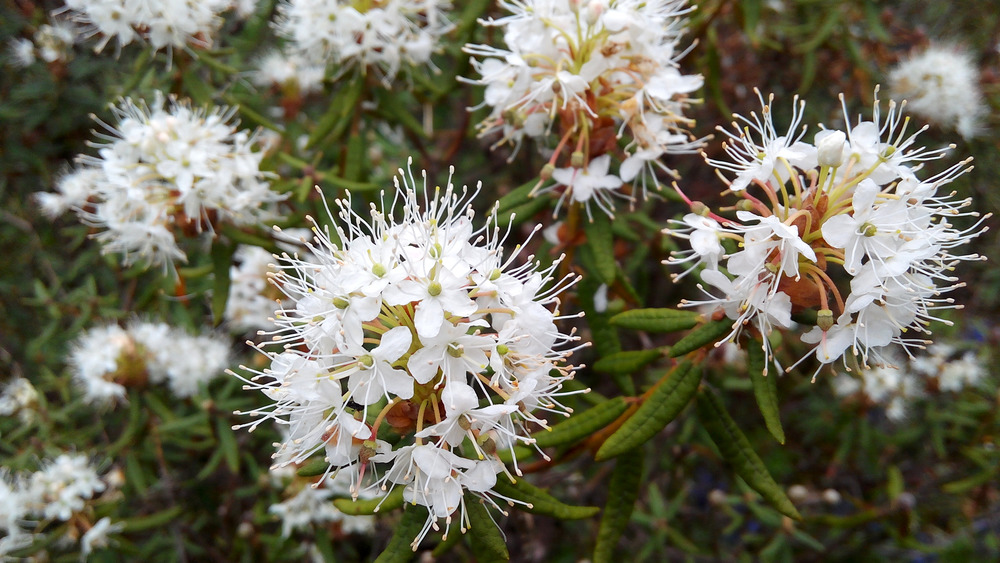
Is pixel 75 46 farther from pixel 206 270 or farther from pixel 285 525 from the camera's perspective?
pixel 285 525

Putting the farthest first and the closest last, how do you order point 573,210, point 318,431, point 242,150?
point 242,150 < point 573,210 < point 318,431

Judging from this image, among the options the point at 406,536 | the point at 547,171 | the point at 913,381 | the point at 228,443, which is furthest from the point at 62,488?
the point at 913,381

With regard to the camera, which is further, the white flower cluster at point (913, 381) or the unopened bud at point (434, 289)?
the white flower cluster at point (913, 381)

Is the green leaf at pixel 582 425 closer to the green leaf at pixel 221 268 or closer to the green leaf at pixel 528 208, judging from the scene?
the green leaf at pixel 528 208

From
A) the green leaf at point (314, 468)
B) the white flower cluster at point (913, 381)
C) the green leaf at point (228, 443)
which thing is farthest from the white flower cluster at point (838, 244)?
the green leaf at point (228, 443)

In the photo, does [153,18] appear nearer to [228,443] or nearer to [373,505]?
[228,443]

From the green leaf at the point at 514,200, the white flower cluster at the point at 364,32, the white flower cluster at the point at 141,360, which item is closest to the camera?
the green leaf at the point at 514,200

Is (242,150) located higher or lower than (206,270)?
higher

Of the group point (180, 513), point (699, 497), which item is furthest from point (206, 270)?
point (699, 497)
